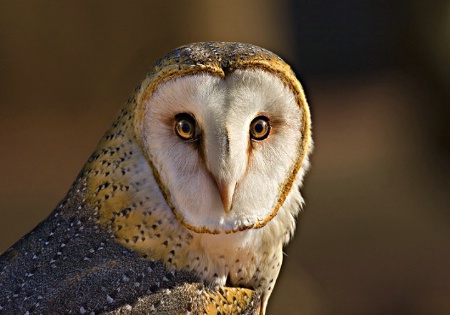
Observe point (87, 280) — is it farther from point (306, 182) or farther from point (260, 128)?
point (306, 182)

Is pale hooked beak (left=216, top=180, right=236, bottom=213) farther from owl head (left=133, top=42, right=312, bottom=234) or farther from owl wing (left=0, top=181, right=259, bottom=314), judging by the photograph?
owl wing (left=0, top=181, right=259, bottom=314)

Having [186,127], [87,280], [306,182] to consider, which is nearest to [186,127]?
[186,127]

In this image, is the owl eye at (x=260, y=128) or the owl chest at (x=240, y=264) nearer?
the owl eye at (x=260, y=128)

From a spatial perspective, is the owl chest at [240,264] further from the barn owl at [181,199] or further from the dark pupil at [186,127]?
the dark pupil at [186,127]

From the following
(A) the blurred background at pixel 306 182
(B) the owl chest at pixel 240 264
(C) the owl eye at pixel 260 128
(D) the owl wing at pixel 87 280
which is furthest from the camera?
(A) the blurred background at pixel 306 182

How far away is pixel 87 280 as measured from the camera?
2.00 metres

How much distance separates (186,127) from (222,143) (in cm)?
10

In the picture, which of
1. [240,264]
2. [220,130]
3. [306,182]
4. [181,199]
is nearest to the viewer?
[220,130]

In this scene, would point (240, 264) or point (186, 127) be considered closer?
point (186, 127)

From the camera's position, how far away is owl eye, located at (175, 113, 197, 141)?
6.64 feet

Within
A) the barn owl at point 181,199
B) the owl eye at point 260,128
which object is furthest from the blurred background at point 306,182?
the owl eye at point 260,128

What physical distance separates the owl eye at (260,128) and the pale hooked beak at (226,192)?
129mm

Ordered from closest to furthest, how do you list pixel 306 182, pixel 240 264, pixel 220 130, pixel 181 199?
pixel 220 130
pixel 181 199
pixel 240 264
pixel 306 182

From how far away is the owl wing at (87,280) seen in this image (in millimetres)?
1956
